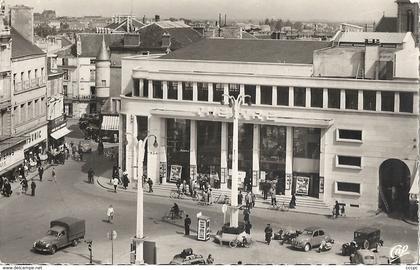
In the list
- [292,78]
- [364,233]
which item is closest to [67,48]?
[292,78]

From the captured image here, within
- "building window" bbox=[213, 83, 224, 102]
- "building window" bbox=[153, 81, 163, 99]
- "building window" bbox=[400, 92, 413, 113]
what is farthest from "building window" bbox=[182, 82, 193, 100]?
"building window" bbox=[400, 92, 413, 113]

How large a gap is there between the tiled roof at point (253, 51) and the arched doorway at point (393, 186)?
10602mm

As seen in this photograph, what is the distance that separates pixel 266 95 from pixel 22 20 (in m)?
28.2

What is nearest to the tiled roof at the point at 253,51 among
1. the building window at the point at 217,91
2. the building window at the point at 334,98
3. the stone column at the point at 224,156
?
the building window at the point at 217,91

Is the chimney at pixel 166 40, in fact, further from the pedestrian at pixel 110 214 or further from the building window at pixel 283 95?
the pedestrian at pixel 110 214

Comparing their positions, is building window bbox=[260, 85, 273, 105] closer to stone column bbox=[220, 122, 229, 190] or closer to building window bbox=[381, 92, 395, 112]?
stone column bbox=[220, 122, 229, 190]

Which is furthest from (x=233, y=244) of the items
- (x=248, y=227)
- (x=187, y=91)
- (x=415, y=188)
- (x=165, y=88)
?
(x=165, y=88)

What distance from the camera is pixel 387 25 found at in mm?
80438

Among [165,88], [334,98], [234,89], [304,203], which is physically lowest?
[304,203]

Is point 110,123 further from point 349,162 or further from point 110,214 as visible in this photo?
point 349,162

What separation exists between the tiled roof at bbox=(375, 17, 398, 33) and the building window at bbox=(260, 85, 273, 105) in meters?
33.0

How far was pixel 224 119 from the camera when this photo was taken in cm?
5125

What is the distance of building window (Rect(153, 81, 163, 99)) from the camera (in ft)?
177

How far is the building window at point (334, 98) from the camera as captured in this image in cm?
4866
